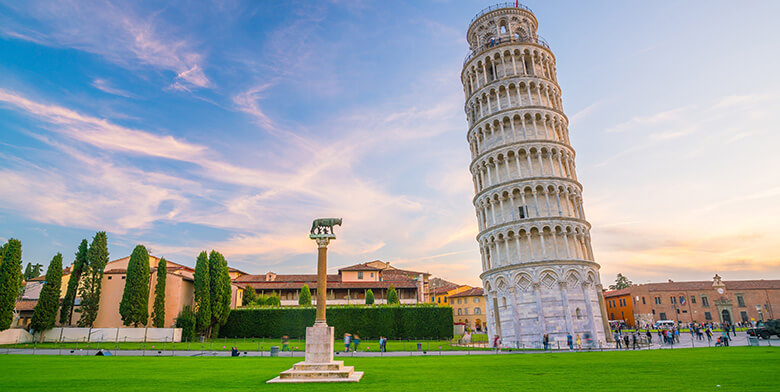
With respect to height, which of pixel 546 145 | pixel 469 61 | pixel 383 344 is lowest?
pixel 383 344

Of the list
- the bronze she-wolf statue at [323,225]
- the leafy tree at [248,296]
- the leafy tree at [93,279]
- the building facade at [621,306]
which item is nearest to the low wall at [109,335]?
the leafy tree at [93,279]

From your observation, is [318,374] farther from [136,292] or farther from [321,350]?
[136,292]

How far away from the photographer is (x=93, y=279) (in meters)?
47.5

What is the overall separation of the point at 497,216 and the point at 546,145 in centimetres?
923

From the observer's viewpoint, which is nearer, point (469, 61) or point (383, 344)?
point (383, 344)

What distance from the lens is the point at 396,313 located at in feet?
172

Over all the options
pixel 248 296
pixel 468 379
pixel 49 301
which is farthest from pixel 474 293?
pixel 468 379

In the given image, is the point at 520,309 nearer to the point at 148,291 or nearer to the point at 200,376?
the point at 200,376

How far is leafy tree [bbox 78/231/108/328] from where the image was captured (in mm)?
46031

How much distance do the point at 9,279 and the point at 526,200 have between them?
5443cm

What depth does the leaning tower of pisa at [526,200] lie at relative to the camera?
3922 cm

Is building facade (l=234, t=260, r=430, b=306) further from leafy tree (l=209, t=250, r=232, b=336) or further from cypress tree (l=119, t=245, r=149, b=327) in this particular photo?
cypress tree (l=119, t=245, r=149, b=327)

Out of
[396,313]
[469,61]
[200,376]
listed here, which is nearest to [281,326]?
[396,313]

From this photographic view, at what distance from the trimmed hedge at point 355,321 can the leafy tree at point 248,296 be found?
30.6ft
